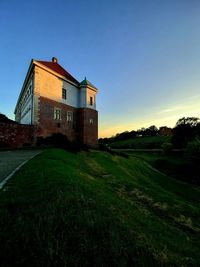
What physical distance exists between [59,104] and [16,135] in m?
8.06

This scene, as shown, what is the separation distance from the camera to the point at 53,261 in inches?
117

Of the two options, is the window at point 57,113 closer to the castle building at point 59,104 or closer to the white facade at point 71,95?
the castle building at point 59,104

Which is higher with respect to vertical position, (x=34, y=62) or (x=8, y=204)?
(x=34, y=62)

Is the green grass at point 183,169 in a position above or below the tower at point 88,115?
below

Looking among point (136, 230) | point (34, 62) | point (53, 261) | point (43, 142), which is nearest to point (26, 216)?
point (53, 261)

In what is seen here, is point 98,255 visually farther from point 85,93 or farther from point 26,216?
point 85,93

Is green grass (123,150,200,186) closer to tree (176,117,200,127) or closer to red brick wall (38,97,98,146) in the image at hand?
red brick wall (38,97,98,146)

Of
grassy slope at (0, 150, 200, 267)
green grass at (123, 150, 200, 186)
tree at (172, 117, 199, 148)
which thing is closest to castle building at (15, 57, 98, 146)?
green grass at (123, 150, 200, 186)

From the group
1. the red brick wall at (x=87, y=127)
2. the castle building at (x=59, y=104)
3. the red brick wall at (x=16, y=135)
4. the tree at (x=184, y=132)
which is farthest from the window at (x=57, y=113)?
the tree at (x=184, y=132)

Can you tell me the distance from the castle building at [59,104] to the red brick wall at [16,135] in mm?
1095

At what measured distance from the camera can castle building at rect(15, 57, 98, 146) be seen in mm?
25234

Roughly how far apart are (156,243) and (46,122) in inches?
927

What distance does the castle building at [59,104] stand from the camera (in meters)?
25.2

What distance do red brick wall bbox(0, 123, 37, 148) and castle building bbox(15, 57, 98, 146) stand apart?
3.59ft
